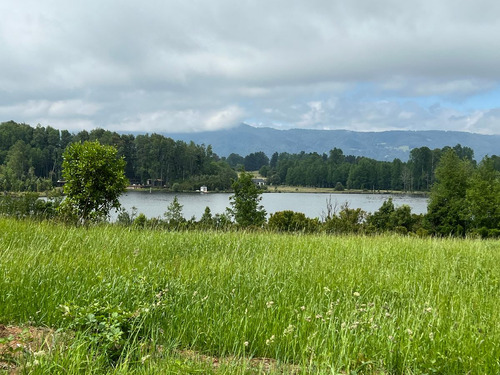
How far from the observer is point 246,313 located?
4215 mm

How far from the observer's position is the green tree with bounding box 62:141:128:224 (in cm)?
1409

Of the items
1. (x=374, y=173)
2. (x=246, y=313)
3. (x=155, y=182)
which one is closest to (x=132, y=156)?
(x=155, y=182)

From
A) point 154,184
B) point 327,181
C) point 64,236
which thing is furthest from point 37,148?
point 64,236

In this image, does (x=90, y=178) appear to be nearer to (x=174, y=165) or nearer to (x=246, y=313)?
(x=246, y=313)

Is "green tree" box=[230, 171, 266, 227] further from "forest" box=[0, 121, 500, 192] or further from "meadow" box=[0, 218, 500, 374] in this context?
"forest" box=[0, 121, 500, 192]

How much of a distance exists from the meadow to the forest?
103 metres

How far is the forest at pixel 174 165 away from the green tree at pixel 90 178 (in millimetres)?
94759

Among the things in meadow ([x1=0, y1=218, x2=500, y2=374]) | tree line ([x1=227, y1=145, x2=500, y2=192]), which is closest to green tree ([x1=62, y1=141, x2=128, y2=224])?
meadow ([x1=0, y1=218, x2=500, y2=374])

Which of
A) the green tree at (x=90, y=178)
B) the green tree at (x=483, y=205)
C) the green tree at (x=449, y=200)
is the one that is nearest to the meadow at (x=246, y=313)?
the green tree at (x=90, y=178)

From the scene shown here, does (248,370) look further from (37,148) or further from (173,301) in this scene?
(37,148)

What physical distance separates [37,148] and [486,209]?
11254cm

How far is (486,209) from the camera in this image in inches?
1884

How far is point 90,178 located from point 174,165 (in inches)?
5108

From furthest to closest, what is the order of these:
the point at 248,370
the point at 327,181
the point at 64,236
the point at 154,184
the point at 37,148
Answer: the point at 327,181
the point at 154,184
the point at 37,148
the point at 64,236
the point at 248,370
